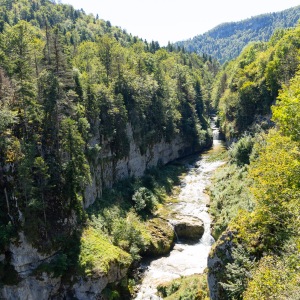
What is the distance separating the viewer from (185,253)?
3600cm

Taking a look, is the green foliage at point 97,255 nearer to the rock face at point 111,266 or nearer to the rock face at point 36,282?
the rock face at point 111,266

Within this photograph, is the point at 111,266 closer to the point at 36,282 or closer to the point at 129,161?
the point at 36,282

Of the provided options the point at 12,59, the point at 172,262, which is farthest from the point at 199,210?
the point at 12,59

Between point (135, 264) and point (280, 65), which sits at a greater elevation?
point (280, 65)

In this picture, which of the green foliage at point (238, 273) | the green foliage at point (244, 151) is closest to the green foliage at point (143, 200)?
the green foliage at point (244, 151)

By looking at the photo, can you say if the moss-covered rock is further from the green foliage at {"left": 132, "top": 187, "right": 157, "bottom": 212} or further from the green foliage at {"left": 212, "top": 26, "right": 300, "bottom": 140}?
the green foliage at {"left": 212, "top": 26, "right": 300, "bottom": 140}

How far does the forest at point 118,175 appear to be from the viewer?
57.4 feet

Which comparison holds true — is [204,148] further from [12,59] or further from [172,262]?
[12,59]

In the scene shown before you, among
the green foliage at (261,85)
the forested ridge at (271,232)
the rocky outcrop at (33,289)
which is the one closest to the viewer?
the forested ridge at (271,232)

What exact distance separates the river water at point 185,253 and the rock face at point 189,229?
0.72 metres

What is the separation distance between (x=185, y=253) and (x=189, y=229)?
12.3ft

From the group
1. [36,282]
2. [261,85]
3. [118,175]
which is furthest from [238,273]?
[261,85]

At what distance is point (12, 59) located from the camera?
36.0 metres

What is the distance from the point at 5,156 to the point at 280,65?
43225mm
